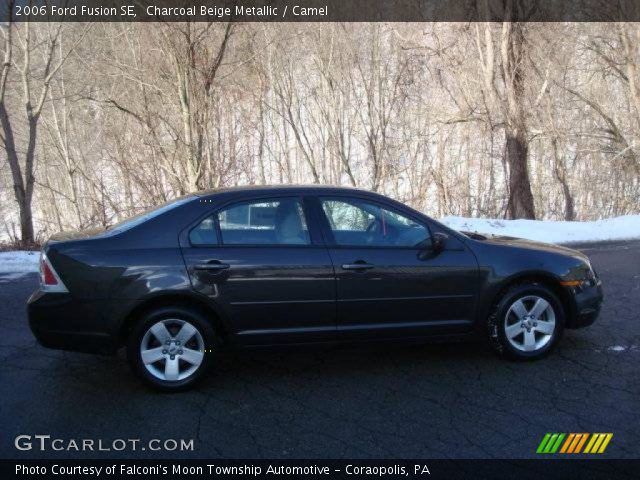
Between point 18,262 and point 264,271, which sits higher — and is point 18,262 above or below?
below

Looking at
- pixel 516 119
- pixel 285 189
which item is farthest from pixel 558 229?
pixel 285 189

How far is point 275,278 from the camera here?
4074 mm

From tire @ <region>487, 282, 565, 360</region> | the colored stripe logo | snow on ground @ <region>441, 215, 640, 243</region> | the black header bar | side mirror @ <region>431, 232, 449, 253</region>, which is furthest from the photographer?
the black header bar

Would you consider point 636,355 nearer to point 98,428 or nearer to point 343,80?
point 98,428

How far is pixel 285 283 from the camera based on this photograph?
409 cm

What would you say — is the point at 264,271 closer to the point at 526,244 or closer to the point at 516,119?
the point at 526,244

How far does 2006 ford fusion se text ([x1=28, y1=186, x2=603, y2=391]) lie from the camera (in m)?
3.93

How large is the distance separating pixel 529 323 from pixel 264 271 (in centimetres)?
219

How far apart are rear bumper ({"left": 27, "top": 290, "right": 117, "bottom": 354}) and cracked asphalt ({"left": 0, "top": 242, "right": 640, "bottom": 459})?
365 mm

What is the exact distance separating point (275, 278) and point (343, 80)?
21216 mm

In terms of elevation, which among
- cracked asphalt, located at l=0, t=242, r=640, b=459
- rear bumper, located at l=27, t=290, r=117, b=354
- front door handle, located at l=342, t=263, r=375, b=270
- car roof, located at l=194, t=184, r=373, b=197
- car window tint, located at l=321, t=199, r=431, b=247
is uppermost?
car roof, located at l=194, t=184, r=373, b=197

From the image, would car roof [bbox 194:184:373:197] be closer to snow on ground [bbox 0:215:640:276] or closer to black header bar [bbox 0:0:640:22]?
snow on ground [bbox 0:215:640:276]

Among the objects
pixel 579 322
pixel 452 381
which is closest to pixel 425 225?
pixel 452 381

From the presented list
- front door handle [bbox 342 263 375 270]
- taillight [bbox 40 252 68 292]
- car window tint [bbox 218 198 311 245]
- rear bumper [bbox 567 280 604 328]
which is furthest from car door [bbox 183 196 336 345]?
rear bumper [bbox 567 280 604 328]
